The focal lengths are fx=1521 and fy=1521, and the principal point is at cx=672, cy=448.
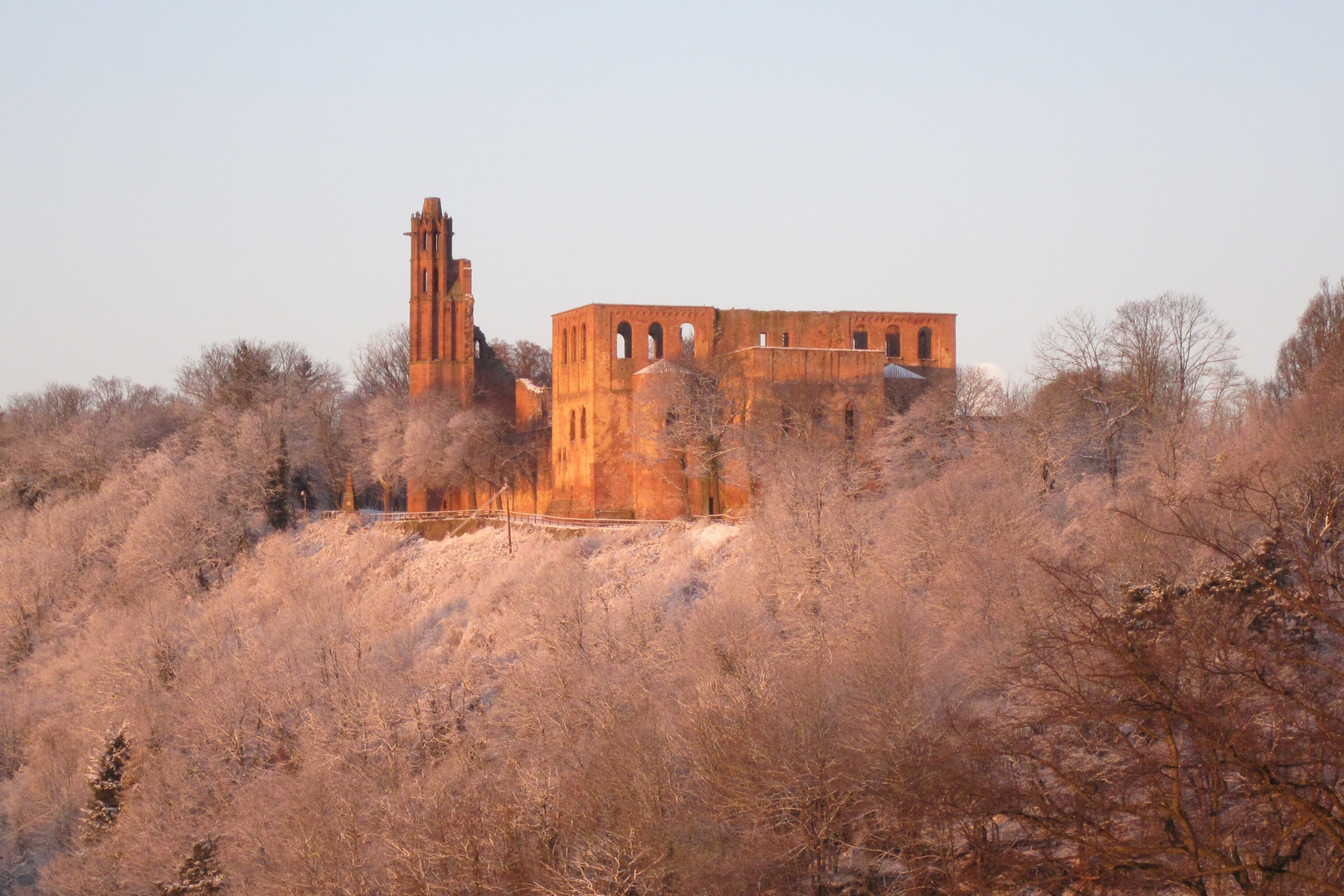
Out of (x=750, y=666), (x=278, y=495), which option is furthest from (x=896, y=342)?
(x=750, y=666)

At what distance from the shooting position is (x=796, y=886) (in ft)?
75.5

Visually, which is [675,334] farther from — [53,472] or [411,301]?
[53,472]

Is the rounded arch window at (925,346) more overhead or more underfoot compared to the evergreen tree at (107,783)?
more overhead

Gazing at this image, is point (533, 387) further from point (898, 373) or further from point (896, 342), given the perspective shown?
point (898, 373)

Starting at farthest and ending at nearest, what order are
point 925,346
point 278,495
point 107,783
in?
point 278,495 → point 925,346 → point 107,783

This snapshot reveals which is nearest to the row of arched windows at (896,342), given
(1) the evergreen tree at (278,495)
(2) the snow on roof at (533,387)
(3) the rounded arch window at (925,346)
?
(3) the rounded arch window at (925,346)

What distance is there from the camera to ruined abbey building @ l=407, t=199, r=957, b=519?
44781 millimetres

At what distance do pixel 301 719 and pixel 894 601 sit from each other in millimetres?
14110

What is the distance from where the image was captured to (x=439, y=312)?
196 feet

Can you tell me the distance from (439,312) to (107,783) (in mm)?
29157

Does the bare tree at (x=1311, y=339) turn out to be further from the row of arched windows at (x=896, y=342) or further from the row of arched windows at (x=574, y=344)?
the row of arched windows at (x=574, y=344)

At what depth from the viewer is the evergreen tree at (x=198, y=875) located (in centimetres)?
2850

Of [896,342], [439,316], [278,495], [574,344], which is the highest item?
[439,316]

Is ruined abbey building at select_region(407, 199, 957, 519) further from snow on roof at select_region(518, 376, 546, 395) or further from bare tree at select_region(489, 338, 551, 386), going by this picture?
bare tree at select_region(489, 338, 551, 386)
